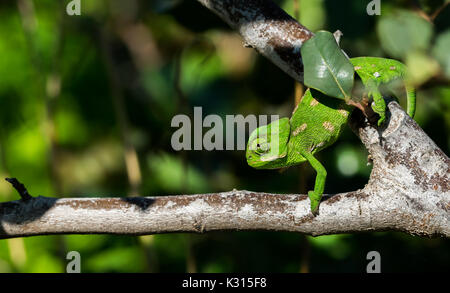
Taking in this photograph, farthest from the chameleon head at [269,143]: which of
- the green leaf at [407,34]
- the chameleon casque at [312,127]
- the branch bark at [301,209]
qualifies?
the green leaf at [407,34]

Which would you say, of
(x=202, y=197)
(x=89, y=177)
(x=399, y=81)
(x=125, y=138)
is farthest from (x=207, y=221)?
(x=89, y=177)

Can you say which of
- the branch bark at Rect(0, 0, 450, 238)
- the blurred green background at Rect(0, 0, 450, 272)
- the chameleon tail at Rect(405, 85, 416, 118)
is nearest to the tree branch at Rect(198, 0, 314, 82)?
the branch bark at Rect(0, 0, 450, 238)

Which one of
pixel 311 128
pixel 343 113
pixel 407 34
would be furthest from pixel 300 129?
pixel 407 34

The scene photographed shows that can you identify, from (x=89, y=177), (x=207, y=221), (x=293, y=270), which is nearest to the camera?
(x=207, y=221)

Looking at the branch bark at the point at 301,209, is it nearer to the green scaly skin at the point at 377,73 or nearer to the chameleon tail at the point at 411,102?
the green scaly skin at the point at 377,73

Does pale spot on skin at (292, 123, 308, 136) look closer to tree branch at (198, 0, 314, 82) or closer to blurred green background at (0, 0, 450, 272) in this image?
tree branch at (198, 0, 314, 82)

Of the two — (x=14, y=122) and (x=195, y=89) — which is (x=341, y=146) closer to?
(x=195, y=89)
